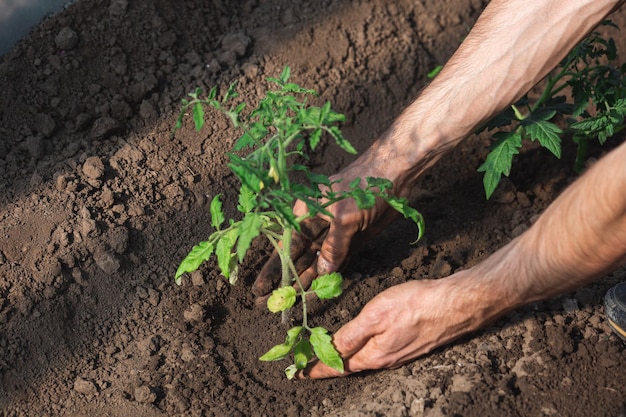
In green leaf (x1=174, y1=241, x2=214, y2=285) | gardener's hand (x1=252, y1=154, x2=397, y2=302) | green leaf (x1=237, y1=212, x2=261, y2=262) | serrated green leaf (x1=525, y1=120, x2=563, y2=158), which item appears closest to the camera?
green leaf (x1=237, y1=212, x2=261, y2=262)

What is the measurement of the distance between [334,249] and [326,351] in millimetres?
475

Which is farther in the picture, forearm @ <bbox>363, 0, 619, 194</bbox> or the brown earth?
forearm @ <bbox>363, 0, 619, 194</bbox>

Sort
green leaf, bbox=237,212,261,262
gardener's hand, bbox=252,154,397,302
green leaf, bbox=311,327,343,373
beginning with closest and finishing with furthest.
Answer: green leaf, bbox=237,212,261,262, green leaf, bbox=311,327,343,373, gardener's hand, bbox=252,154,397,302

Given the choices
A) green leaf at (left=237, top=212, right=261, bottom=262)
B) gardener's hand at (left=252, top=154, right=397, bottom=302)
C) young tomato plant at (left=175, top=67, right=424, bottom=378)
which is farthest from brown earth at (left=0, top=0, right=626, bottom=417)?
green leaf at (left=237, top=212, right=261, bottom=262)

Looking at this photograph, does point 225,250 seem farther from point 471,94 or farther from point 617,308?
point 617,308

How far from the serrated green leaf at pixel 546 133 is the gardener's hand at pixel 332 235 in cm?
62

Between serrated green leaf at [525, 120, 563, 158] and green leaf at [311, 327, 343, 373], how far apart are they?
1137 millimetres

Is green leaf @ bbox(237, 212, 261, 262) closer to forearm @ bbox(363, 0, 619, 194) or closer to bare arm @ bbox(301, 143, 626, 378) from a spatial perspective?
bare arm @ bbox(301, 143, 626, 378)

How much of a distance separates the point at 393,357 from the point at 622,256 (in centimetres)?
87

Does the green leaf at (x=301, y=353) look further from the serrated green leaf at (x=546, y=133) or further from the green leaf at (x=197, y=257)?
the serrated green leaf at (x=546, y=133)

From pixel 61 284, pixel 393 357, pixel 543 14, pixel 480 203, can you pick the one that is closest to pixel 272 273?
pixel 393 357

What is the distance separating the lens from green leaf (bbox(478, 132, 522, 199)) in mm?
3104

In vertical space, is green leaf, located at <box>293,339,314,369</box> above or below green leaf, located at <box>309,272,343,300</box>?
below

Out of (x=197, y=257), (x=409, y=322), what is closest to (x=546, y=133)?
(x=409, y=322)
